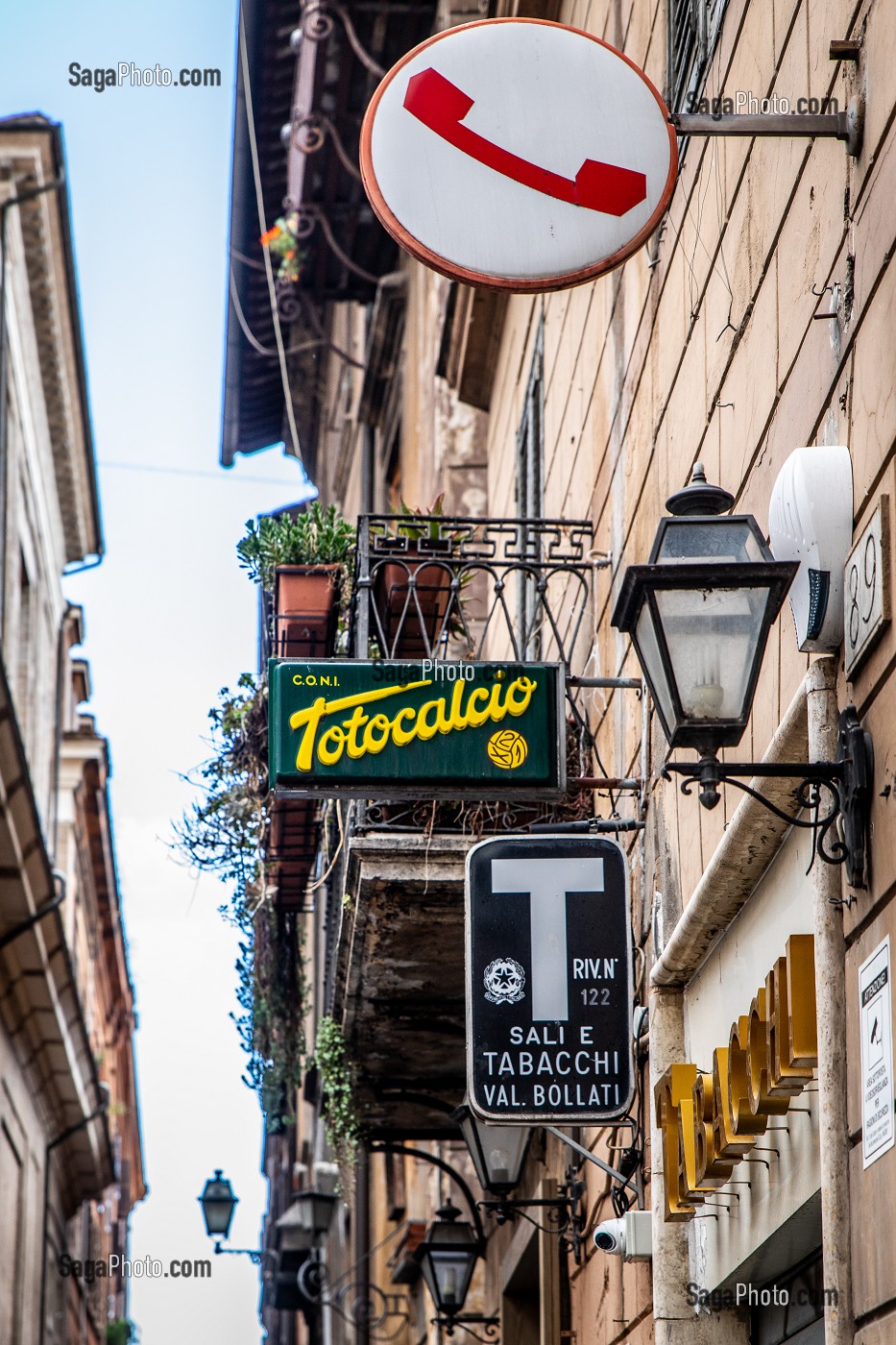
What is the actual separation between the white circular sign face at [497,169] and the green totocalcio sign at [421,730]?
1.49m

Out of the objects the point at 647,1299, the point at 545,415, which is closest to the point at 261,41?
the point at 545,415

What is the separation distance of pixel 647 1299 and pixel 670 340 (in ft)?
10.4

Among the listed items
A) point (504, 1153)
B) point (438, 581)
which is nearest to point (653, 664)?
point (438, 581)

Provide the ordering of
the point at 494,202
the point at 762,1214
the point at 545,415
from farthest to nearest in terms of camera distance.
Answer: the point at 545,415 → the point at 494,202 → the point at 762,1214

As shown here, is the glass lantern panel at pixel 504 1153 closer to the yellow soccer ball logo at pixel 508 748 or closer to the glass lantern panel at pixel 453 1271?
the glass lantern panel at pixel 453 1271

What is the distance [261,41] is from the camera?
62.3ft

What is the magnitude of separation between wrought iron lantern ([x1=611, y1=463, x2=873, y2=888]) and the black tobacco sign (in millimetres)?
2376

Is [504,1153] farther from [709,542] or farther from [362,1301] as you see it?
[362,1301]

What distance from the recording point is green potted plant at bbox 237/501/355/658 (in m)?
8.54

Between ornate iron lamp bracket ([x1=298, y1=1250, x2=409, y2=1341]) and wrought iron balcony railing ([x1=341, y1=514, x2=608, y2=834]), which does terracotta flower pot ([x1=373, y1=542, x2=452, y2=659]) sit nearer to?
wrought iron balcony railing ([x1=341, y1=514, x2=608, y2=834])

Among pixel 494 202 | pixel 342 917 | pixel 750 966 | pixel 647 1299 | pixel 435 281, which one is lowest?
pixel 647 1299

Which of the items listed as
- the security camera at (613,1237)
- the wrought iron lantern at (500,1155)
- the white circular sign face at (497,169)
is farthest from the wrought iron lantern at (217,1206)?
the white circular sign face at (497,169)

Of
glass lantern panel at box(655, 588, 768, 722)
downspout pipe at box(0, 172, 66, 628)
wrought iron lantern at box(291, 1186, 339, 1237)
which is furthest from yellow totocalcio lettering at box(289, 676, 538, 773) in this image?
downspout pipe at box(0, 172, 66, 628)

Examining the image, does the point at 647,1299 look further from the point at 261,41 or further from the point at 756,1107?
the point at 261,41
